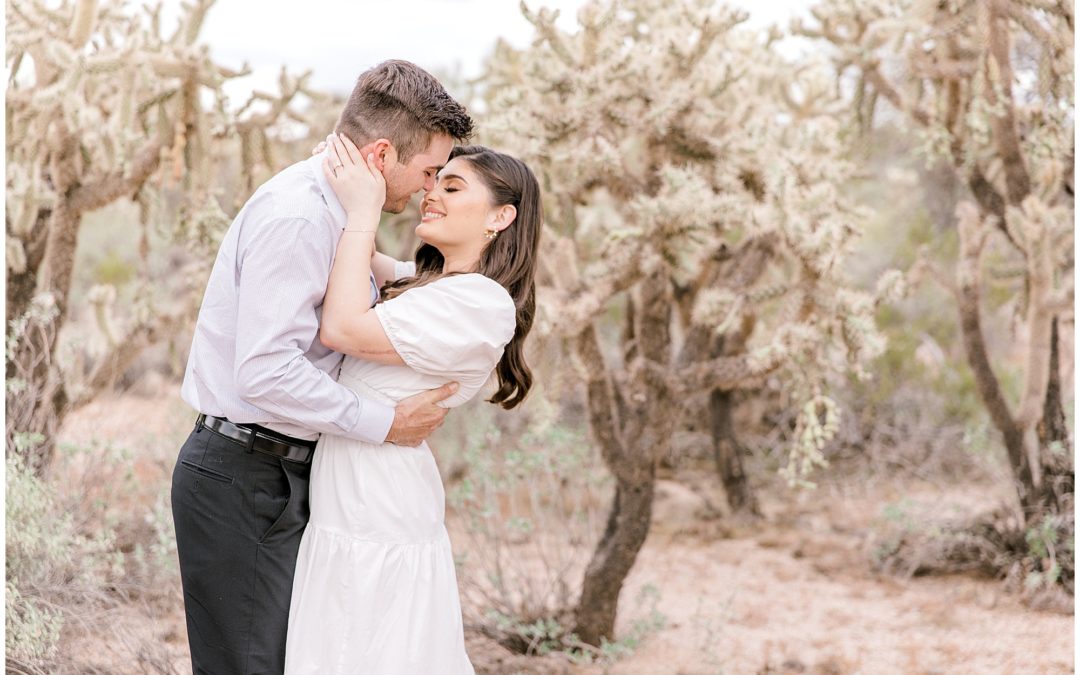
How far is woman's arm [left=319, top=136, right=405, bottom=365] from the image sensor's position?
7.41 feet

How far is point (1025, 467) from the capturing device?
550 centimetres

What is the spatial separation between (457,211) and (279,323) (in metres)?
0.60

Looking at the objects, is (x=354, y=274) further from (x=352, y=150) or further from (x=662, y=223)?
(x=662, y=223)

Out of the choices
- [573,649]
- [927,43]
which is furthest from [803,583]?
[927,43]

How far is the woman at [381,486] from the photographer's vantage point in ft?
7.51

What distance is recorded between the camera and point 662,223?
3.98 m

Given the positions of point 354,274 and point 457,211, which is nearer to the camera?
point 354,274

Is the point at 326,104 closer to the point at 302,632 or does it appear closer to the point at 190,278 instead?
the point at 190,278

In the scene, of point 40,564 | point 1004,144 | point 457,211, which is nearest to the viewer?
point 457,211

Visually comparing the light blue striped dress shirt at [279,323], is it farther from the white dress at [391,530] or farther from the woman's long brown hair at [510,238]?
the woman's long brown hair at [510,238]

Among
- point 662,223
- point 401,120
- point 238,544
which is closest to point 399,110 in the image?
point 401,120

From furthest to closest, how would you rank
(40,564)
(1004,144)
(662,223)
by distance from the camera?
(1004,144) < (662,223) < (40,564)

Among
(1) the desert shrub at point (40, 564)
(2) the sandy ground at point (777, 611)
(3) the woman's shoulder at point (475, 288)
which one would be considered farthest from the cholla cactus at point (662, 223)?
(1) the desert shrub at point (40, 564)

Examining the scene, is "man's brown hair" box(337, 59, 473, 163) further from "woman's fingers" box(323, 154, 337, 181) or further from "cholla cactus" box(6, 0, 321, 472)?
"cholla cactus" box(6, 0, 321, 472)
